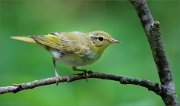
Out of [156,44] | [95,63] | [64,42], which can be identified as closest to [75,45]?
[64,42]

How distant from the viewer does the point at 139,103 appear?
326 cm

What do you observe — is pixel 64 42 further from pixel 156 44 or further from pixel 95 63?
pixel 156 44

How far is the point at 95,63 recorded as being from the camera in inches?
157

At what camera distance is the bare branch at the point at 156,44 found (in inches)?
74.7

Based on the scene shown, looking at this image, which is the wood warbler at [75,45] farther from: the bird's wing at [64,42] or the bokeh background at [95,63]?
the bokeh background at [95,63]

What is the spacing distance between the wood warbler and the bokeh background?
105 mm

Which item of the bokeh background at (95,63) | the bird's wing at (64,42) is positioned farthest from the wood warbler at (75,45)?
the bokeh background at (95,63)

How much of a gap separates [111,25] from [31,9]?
4.82ft

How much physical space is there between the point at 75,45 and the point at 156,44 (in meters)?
1.92

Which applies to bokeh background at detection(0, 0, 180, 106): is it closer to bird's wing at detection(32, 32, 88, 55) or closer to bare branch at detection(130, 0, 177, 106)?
bird's wing at detection(32, 32, 88, 55)

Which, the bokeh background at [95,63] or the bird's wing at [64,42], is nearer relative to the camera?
the bokeh background at [95,63]

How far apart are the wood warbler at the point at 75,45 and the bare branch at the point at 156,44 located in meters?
1.52

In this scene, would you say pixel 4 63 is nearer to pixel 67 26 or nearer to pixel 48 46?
pixel 48 46

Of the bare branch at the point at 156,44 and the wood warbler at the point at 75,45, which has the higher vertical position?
the wood warbler at the point at 75,45
